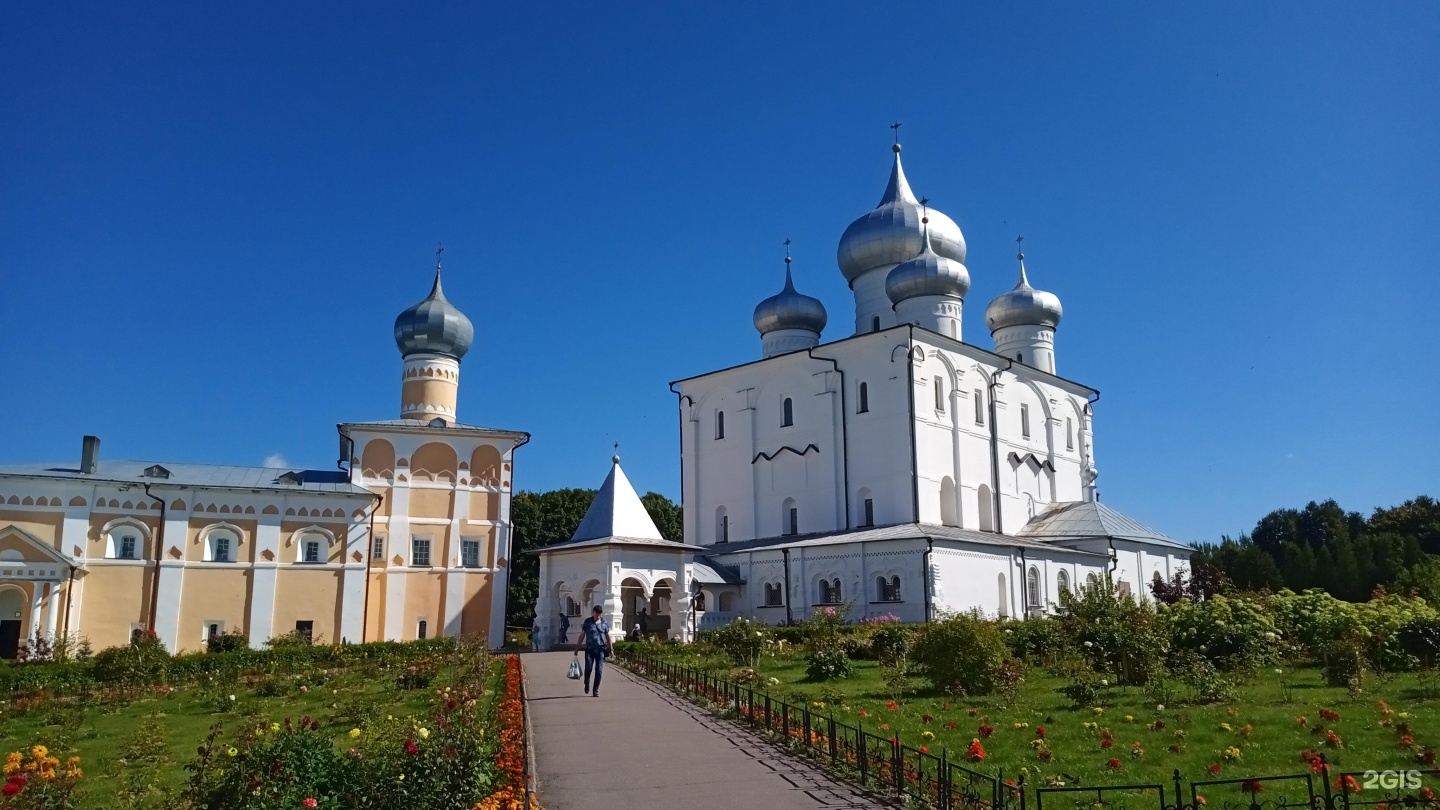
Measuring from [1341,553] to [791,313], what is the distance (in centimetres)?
2750

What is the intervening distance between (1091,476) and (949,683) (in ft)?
98.2

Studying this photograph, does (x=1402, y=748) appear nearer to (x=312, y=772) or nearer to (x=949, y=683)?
(x=949, y=683)

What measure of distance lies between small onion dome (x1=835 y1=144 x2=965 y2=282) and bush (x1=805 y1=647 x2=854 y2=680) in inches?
926

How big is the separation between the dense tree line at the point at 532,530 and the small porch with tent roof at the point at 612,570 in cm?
1580

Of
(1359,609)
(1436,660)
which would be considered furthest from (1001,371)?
(1436,660)

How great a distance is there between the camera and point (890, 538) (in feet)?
93.5

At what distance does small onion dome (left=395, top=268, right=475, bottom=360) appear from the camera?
32.4 meters

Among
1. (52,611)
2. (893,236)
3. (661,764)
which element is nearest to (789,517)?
(893,236)

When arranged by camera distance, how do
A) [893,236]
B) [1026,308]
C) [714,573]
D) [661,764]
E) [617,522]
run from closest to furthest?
[661,764] < [617,522] < [714,573] < [893,236] < [1026,308]

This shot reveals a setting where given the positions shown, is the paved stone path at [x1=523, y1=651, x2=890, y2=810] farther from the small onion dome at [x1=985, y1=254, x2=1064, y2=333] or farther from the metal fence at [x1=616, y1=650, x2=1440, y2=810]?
the small onion dome at [x1=985, y1=254, x2=1064, y2=333]

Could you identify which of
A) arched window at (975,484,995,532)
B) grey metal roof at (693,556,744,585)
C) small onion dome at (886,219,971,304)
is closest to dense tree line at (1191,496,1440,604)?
arched window at (975,484,995,532)

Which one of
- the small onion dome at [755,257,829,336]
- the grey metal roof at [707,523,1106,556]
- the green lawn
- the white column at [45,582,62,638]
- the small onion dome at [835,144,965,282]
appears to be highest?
the small onion dome at [835,144,965,282]

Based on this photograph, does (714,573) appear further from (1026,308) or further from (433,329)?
(1026,308)

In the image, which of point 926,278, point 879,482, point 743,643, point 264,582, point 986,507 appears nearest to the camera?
point 743,643
